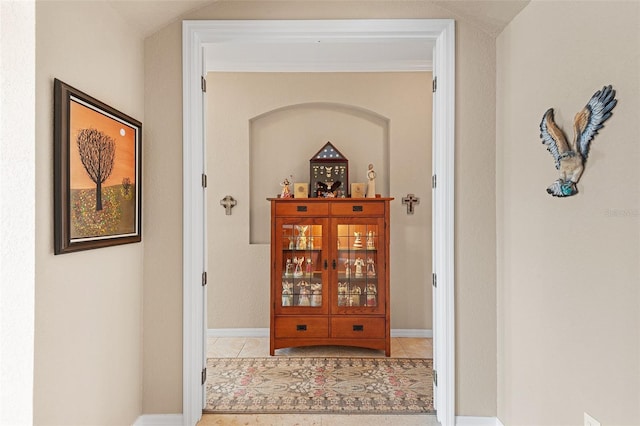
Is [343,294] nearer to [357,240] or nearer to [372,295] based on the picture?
[372,295]

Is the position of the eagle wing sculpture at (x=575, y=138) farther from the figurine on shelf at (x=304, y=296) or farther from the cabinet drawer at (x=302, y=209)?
the figurine on shelf at (x=304, y=296)

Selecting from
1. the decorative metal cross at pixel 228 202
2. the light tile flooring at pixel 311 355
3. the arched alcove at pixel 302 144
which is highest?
the arched alcove at pixel 302 144

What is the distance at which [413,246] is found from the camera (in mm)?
4453

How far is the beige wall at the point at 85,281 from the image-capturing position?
1631 millimetres

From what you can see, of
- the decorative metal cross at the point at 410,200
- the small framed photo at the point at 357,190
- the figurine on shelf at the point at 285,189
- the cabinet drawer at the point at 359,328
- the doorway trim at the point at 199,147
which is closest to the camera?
the doorway trim at the point at 199,147

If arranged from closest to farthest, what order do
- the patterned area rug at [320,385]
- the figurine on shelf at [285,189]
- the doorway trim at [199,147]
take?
the doorway trim at [199,147] < the patterned area rug at [320,385] < the figurine on shelf at [285,189]

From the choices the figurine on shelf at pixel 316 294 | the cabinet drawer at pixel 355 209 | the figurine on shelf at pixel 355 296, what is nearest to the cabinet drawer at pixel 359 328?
the figurine on shelf at pixel 355 296

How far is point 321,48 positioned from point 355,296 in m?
2.17

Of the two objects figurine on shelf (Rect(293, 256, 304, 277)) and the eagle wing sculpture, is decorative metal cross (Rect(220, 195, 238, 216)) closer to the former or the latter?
figurine on shelf (Rect(293, 256, 304, 277))

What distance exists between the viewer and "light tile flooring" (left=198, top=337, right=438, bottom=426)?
268 cm

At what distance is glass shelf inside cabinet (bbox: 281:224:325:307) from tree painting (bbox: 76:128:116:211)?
2022 millimetres

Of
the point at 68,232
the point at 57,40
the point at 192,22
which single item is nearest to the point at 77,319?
the point at 68,232

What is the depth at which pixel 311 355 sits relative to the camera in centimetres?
392

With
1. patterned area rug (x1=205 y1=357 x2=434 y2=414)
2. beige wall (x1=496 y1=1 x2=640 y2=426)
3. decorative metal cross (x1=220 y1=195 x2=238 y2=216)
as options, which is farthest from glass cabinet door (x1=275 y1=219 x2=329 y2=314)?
beige wall (x1=496 y1=1 x2=640 y2=426)
